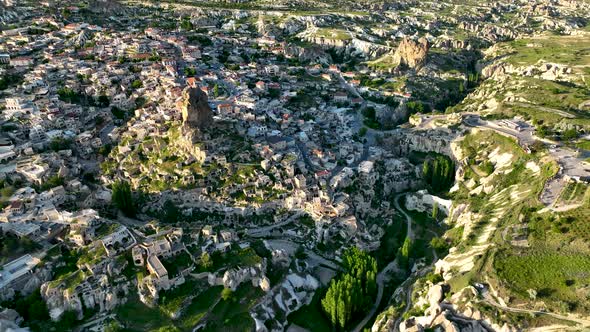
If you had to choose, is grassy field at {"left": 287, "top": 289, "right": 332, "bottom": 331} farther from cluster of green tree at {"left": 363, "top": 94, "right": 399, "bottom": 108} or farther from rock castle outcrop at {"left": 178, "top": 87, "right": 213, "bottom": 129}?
cluster of green tree at {"left": 363, "top": 94, "right": 399, "bottom": 108}

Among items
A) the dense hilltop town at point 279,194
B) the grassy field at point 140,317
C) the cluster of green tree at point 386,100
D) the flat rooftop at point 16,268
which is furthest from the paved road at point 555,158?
the flat rooftop at point 16,268

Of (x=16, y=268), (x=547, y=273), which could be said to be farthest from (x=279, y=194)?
(x=547, y=273)

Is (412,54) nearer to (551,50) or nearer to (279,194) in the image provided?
(551,50)

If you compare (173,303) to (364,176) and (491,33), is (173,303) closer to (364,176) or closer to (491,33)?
(364,176)

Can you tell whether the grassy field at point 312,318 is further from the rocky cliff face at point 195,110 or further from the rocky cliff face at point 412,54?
the rocky cliff face at point 412,54

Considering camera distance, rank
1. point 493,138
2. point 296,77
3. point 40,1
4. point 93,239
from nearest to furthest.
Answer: point 93,239, point 493,138, point 296,77, point 40,1

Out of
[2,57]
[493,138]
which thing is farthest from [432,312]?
[2,57]
